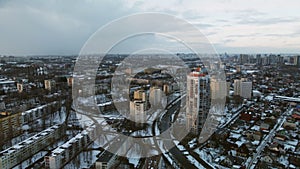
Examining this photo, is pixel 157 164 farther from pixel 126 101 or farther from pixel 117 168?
pixel 126 101

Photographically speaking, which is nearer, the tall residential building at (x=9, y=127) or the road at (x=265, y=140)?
the road at (x=265, y=140)

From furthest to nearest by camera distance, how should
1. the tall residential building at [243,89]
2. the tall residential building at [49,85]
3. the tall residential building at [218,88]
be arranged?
the tall residential building at [49,85]
the tall residential building at [243,89]
the tall residential building at [218,88]

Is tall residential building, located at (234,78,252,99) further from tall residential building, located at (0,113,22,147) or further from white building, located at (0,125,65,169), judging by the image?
tall residential building, located at (0,113,22,147)

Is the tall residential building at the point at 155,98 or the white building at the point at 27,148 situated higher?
the tall residential building at the point at 155,98

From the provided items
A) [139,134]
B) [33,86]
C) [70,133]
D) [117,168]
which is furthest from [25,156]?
[33,86]

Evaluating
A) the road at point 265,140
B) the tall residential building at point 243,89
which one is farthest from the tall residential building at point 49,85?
the road at point 265,140

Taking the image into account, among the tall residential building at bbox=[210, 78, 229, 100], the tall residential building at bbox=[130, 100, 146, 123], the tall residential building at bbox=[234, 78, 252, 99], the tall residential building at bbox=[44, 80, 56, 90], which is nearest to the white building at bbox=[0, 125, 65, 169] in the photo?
the tall residential building at bbox=[130, 100, 146, 123]

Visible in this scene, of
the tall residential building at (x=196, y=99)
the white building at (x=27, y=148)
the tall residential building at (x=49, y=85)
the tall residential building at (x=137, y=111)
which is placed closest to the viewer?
the white building at (x=27, y=148)

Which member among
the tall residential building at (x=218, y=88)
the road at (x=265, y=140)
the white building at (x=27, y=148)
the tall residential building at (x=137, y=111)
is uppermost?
the tall residential building at (x=218, y=88)

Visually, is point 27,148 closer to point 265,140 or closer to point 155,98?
point 155,98

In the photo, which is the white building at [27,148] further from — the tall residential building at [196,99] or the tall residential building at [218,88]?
the tall residential building at [218,88]
